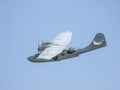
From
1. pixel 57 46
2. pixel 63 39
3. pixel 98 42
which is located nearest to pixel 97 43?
pixel 98 42

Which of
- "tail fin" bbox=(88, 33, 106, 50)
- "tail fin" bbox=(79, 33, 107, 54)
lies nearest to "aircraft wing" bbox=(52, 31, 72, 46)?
"tail fin" bbox=(79, 33, 107, 54)

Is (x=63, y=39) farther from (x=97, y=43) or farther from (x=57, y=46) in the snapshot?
(x=97, y=43)

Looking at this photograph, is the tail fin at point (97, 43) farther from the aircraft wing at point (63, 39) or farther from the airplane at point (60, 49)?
the aircraft wing at point (63, 39)

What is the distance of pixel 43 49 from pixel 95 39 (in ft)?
37.8

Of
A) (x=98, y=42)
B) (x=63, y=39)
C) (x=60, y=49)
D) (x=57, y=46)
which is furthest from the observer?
(x=63, y=39)

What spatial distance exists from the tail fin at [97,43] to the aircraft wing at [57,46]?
4.66 meters

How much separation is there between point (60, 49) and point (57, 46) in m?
2.12

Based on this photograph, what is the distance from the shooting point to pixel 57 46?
6519 cm

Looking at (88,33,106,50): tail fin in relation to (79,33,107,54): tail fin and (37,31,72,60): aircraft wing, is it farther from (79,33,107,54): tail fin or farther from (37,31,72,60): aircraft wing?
A: (37,31,72,60): aircraft wing

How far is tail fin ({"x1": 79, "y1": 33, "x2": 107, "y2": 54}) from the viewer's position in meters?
66.6

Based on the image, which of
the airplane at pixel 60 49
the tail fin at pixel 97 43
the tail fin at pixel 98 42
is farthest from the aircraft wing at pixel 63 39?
the tail fin at pixel 98 42

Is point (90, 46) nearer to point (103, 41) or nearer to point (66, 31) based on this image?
point (103, 41)

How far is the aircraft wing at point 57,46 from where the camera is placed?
58.6 m

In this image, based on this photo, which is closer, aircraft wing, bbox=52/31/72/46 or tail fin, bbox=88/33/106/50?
tail fin, bbox=88/33/106/50
